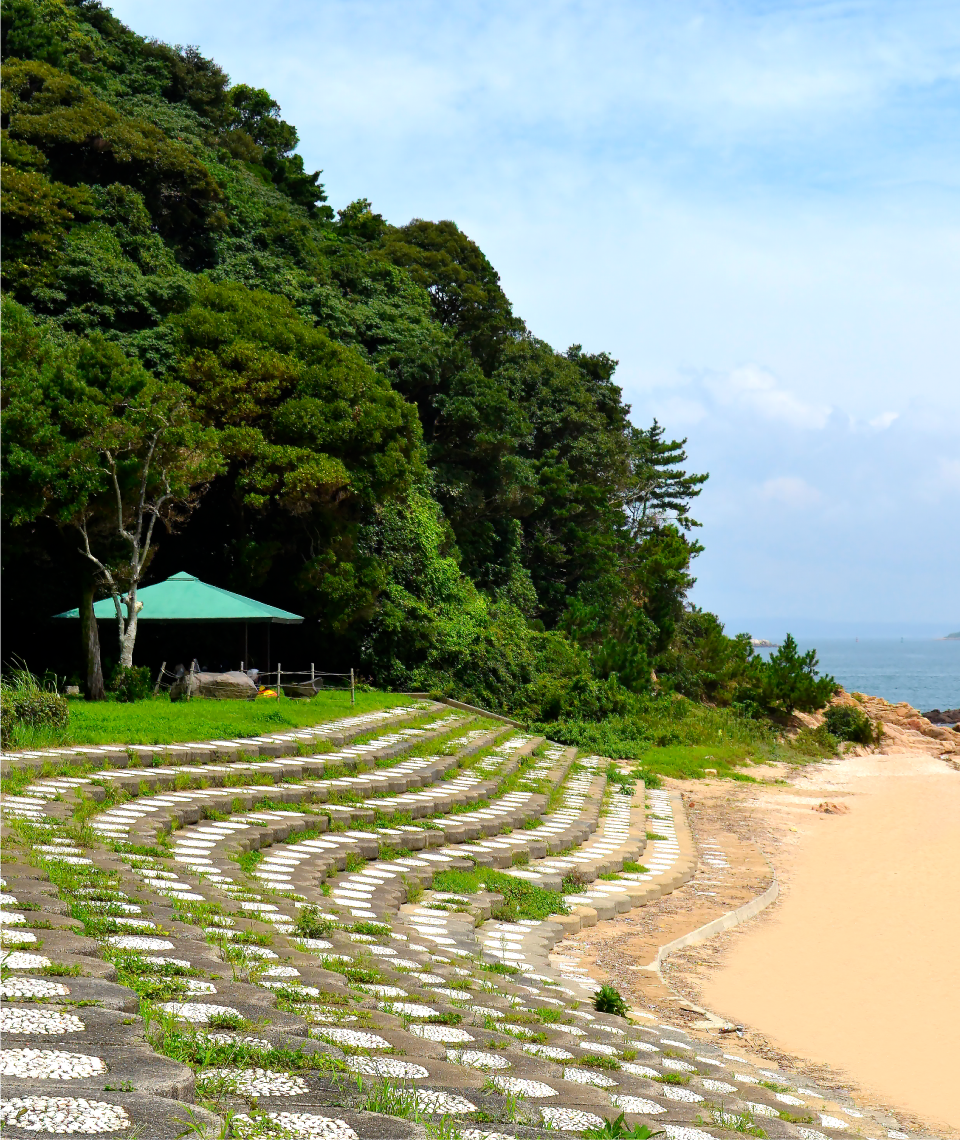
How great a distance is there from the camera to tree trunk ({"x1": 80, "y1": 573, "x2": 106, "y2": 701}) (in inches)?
615

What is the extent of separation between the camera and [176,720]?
40.7ft

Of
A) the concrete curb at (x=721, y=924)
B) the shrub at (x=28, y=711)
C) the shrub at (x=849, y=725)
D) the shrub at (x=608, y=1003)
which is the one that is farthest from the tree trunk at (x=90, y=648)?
the shrub at (x=849, y=725)

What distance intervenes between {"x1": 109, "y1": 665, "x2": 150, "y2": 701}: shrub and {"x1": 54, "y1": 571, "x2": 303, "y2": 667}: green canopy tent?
145cm

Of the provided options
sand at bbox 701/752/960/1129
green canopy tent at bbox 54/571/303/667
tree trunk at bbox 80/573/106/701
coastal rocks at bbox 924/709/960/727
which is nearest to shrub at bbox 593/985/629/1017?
sand at bbox 701/752/960/1129

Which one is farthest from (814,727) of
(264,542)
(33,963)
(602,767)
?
(33,963)

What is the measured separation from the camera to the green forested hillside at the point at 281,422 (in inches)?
633

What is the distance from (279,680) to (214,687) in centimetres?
168

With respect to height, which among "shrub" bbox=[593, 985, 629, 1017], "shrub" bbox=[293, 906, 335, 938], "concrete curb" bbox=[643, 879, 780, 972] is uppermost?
"shrub" bbox=[293, 906, 335, 938]

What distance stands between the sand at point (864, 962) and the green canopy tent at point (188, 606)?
937 cm

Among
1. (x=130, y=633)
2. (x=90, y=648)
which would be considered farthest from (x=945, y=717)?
(x=90, y=648)

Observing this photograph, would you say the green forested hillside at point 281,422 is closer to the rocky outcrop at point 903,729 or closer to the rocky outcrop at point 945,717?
the rocky outcrop at point 903,729

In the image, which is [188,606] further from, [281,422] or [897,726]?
[897,726]

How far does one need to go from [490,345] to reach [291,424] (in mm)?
12062

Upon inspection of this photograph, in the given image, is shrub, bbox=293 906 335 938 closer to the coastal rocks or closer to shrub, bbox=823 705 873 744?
shrub, bbox=823 705 873 744
